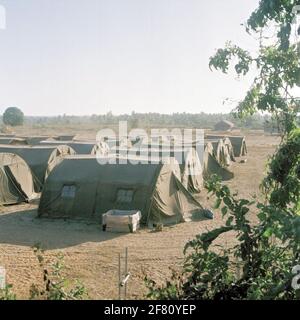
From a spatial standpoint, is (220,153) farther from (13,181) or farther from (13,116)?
(13,116)

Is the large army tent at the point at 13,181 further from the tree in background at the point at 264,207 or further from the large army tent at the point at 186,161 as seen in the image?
the tree in background at the point at 264,207

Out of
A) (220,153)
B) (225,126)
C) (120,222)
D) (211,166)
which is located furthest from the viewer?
(225,126)

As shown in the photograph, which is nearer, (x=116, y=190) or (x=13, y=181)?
(x=116, y=190)

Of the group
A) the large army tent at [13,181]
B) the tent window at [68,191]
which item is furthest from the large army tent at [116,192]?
the large army tent at [13,181]

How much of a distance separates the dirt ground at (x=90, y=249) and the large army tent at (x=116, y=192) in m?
0.58

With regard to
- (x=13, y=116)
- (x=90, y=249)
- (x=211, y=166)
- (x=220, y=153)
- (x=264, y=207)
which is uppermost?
(x=13, y=116)

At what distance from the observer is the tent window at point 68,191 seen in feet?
50.5

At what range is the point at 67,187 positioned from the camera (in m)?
15.5

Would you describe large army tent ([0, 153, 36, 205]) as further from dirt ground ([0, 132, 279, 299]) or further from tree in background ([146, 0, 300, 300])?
tree in background ([146, 0, 300, 300])

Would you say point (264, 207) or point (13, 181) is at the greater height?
point (264, 207)

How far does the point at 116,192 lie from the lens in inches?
589

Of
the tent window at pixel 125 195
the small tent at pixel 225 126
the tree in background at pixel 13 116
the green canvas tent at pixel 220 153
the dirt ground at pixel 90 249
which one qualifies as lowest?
the dirt ground at pixel 90 249

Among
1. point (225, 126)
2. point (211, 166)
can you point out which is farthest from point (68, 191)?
point (225, 126)

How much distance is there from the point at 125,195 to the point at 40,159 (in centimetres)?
760
